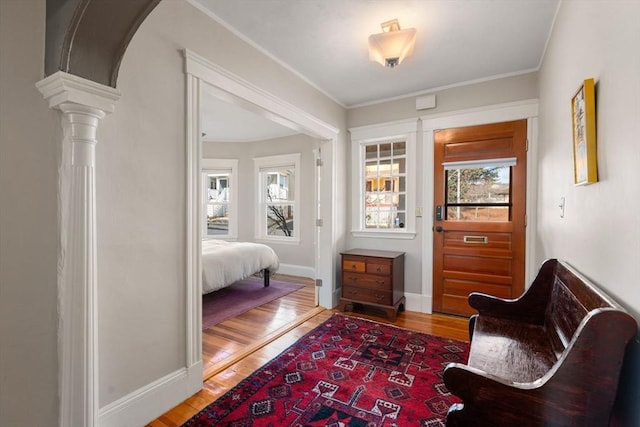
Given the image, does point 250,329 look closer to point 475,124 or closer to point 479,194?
point 479,194

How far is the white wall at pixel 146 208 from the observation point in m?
1.53

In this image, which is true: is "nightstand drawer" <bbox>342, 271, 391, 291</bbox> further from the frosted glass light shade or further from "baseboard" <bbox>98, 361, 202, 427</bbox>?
the frosted glass light shade

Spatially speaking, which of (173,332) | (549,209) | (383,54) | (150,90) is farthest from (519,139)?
(173,332)

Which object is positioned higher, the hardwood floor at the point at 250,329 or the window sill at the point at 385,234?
the window sill at the point at 385,234

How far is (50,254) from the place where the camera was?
4.35 ft

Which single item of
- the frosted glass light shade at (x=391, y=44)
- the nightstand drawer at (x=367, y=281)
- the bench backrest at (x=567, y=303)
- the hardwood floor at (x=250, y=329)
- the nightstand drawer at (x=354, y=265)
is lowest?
the hardwood floor at (x=250, y=329)

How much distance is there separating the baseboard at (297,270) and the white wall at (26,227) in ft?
13.4

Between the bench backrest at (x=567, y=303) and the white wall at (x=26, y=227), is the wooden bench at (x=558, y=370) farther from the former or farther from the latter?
the white wall at (x=26, y=227)

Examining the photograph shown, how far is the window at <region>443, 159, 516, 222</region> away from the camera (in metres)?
3.07

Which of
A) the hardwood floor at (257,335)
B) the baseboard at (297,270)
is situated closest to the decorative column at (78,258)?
the hardwood floor at (257,335)

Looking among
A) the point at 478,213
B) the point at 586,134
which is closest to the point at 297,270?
the point at 478,213

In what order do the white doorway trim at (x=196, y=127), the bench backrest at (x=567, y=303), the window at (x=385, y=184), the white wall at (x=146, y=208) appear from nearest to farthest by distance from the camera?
the bench backrest at (x=567, y=303), the white wall at (x=146, y=208), the white doorway trim at (x=196, y=127), the window at (x=385, y=184)

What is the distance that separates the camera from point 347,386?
78.6 inches

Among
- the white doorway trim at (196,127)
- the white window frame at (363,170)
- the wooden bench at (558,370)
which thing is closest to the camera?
the wooden bench at (558,370)
